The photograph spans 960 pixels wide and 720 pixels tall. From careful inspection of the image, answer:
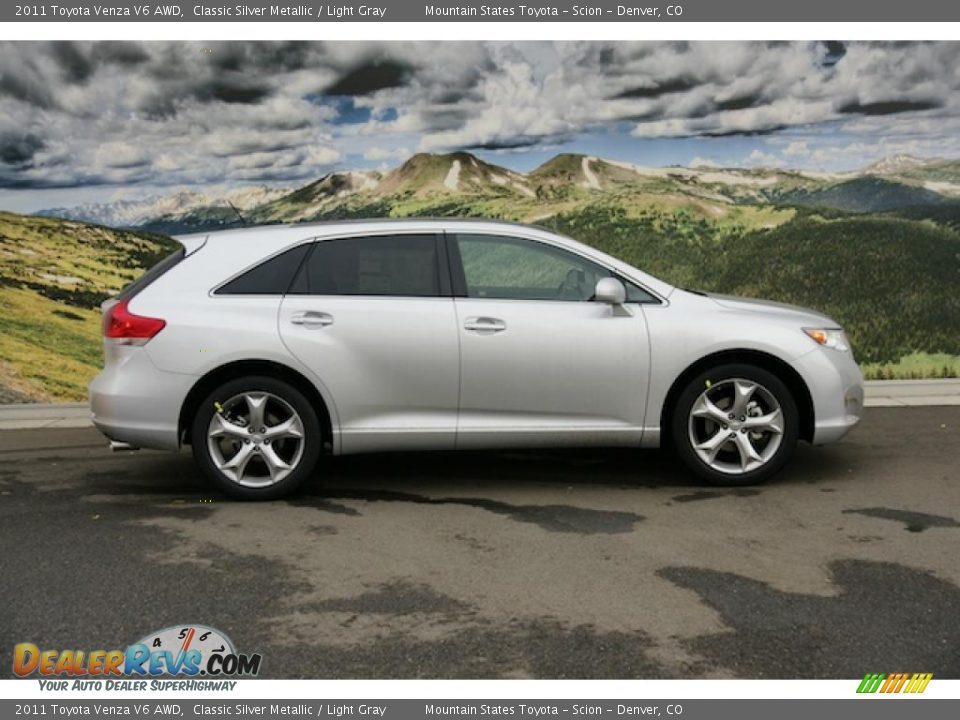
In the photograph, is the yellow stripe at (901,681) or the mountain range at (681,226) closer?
the yellow stripe at (901,681)

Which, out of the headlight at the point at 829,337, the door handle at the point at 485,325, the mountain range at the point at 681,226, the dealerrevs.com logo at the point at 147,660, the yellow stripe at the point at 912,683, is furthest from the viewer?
the mountain range at the point at 681,226

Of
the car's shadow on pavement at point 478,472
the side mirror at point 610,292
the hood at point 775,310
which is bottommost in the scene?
the car's shadow on pavement at point 478,472

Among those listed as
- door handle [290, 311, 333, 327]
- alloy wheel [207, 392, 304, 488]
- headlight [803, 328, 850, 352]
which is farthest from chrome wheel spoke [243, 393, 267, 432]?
headlight [803, 328, 850, 352]

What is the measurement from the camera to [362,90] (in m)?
10.6

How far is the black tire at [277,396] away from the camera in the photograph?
5984 millimetres

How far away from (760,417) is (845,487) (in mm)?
677

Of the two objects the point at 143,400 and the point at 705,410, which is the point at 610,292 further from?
the point at 143,400

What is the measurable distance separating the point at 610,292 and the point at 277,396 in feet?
6.37

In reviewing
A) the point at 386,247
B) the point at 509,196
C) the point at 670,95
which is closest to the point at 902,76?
the point at 670,95

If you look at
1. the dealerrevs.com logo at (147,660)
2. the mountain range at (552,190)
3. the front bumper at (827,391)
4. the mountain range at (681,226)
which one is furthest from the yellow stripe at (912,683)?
the mountain range at (552,190)

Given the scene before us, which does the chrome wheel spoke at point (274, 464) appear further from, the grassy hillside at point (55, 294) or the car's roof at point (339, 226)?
the grassy hillside at point (55, 294)

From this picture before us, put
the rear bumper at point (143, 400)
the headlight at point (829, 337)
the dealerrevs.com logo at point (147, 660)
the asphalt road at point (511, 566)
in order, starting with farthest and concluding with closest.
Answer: the headlight at point (829, 337), the rear bumper at point (143, 400), the asphalt road at point (511, 566), the dealerrevs.com logo at point (147, 660)

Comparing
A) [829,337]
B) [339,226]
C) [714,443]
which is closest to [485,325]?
[339,226]

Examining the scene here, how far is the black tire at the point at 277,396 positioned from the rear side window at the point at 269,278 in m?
Answer: 0.51
